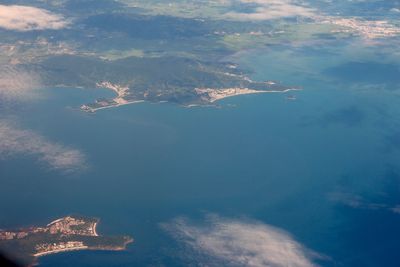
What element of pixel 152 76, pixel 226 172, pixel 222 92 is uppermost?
pixel 152 76

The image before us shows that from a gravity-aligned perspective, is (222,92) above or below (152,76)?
below

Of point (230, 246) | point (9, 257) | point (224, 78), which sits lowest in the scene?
point (230, 246)

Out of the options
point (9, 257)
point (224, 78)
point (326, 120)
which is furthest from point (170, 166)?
point (9, 257)

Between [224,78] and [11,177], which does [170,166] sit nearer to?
[11,177]

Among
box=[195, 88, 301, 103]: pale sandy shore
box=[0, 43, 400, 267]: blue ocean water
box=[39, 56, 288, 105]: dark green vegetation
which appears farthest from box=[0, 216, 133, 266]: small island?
box=[195, 88, 301, 103]: pale sandy shore

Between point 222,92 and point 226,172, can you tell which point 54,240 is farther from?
point 222,92

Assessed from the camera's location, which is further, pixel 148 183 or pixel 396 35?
pixel 396 35

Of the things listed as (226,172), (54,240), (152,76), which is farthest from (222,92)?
(54,240)
